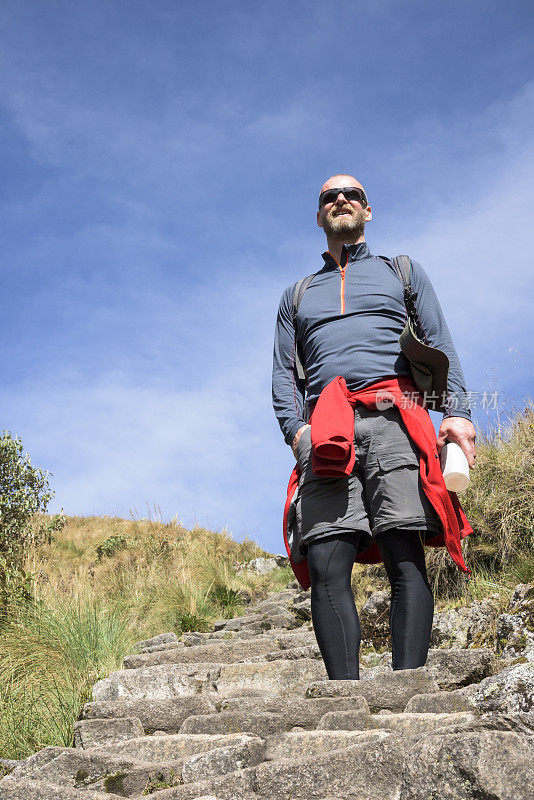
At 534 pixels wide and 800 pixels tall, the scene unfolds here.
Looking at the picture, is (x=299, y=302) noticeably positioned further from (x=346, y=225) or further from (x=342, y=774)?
(x=342, y=774)

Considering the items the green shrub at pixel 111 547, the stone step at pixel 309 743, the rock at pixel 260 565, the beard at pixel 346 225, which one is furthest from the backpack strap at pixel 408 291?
the green shrub at pixel 111 547

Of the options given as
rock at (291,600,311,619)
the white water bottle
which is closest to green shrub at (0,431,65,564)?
rock at (291,600,311,619)

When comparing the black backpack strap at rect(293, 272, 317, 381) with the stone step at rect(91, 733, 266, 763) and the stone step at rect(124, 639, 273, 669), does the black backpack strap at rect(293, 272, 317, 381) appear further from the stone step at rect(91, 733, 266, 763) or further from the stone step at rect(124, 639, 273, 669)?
the stone step at rect(124, 639, 273, 669)

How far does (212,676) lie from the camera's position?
4016 mm

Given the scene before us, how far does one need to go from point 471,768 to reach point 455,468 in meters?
1.65

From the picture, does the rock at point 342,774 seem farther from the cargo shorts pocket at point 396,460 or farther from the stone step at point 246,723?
the cargo shorts pocket at point 396,460

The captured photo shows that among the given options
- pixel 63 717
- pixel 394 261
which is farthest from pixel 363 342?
pixel 63 717

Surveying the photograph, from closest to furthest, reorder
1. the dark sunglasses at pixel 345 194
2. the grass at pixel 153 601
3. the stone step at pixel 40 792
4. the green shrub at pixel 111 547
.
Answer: the stone step at pixel 40 792 → the dark sunglasses at pixel 345 194 → the grass at pixel 153 601 → the green shrub at pixel 111 547

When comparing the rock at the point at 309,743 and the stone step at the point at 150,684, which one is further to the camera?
the stone step at the point at 150,684

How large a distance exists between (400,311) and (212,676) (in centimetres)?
228

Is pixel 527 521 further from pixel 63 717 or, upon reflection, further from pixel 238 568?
pixel 238 568

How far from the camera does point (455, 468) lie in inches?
116

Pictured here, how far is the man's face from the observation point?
3805 mm

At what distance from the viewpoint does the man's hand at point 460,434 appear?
311 cm
